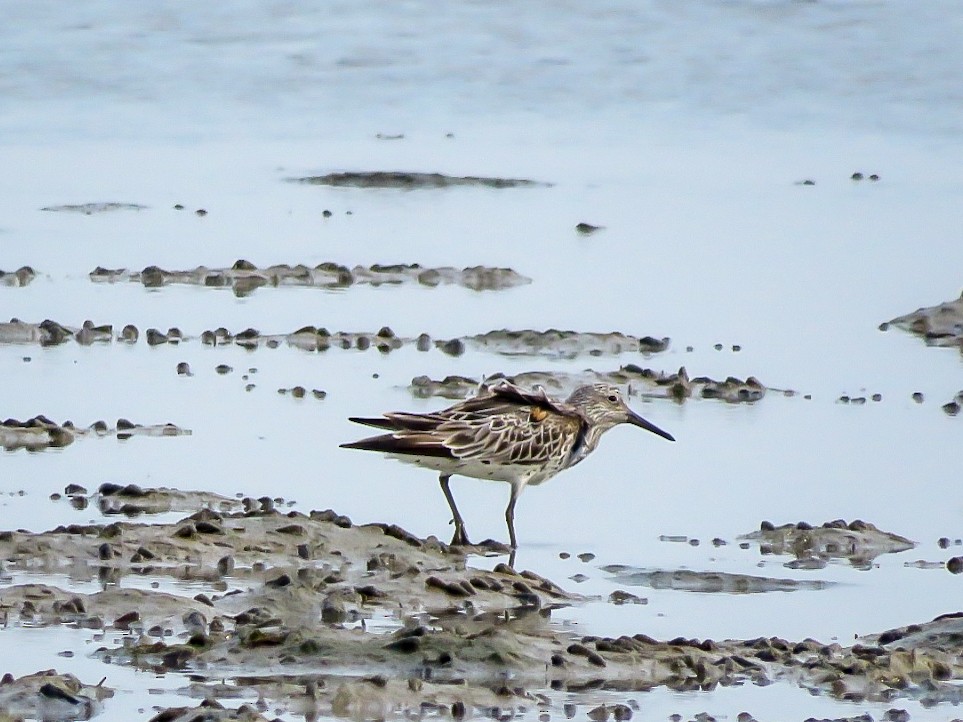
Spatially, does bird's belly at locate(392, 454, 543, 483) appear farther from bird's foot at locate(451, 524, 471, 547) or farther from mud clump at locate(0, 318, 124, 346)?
mud clump at locate(0, 318, 124, 346)

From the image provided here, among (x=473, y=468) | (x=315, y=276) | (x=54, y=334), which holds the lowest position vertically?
(x=473, y=468)

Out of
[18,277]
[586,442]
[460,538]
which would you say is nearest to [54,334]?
[18,277]

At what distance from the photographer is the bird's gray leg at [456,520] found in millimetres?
10727

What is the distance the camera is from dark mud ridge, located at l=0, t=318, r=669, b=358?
47.6 ft

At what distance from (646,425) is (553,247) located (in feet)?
20.0

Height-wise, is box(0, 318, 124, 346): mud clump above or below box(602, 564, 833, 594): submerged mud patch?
above

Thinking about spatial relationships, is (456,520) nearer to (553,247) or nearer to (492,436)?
(492,436)

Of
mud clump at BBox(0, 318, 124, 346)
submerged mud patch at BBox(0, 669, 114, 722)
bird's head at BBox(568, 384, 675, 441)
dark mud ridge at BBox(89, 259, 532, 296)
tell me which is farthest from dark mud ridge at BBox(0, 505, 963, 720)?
dark mud ridge at BBox(89, 259, 532, 296)

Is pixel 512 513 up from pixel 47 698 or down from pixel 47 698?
up

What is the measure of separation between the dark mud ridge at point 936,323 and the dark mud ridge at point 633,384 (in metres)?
2.22

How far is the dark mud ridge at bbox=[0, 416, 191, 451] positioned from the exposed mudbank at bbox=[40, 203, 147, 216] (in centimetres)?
692

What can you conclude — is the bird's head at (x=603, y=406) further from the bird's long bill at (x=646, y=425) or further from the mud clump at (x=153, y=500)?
the mud clump at (x=153, y=500)

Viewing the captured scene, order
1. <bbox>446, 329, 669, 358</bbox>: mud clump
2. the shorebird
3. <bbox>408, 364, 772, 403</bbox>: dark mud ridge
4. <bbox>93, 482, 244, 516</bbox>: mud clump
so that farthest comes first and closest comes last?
<bbox>446, 329, 669, 358</bbox>: mud clump < <bbox>408, 364, 772, 403</bbox>: dark mud ridge < the shorebird < <bbox>93, 482, 244, 516</bbox>: mud clump

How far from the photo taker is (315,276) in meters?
16.8
